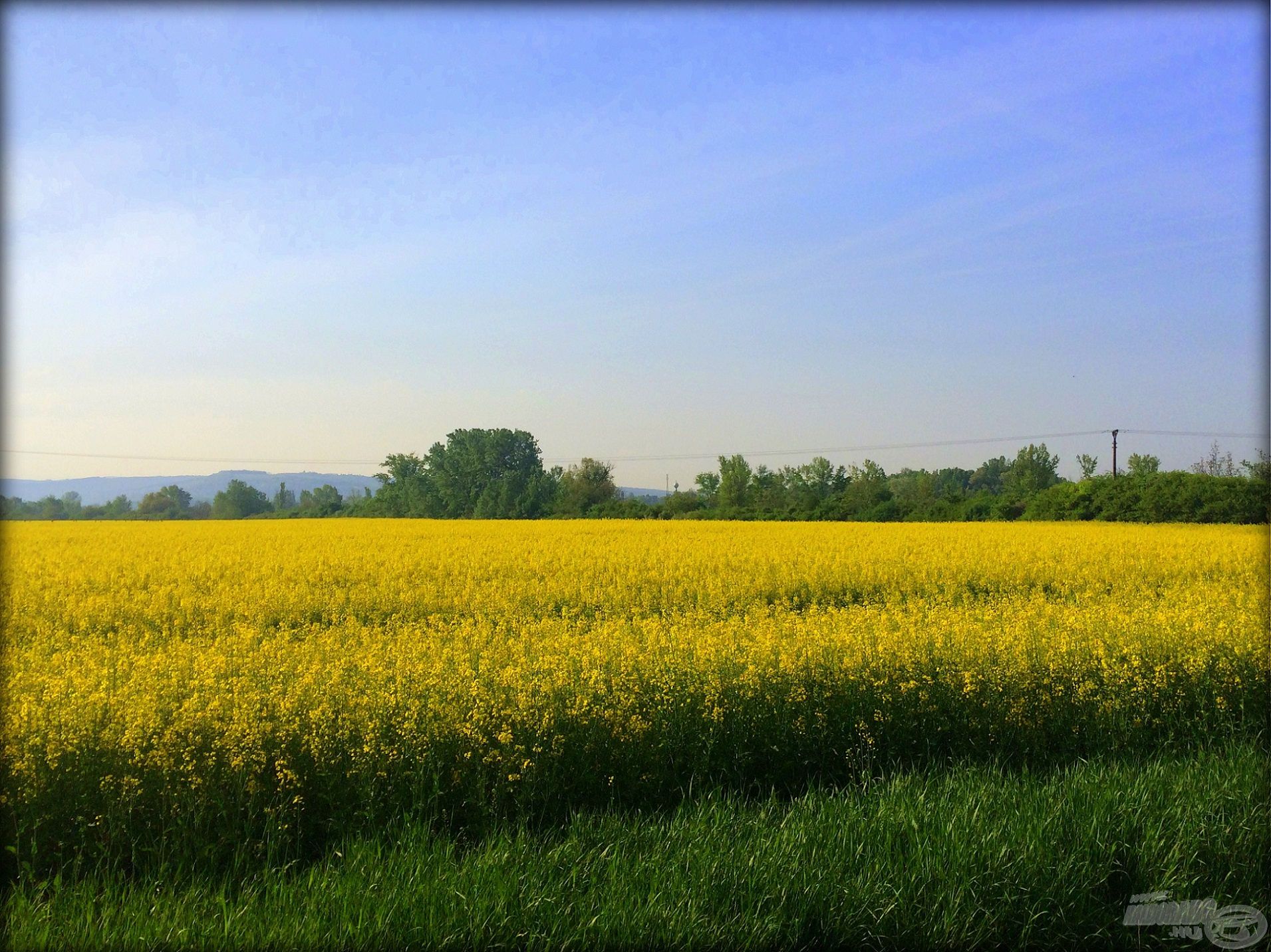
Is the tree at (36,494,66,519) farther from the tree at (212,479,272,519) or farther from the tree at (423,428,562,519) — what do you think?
the tree at (423,428,562,519)

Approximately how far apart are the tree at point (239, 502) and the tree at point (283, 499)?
10031 millimetres

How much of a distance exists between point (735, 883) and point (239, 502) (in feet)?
241

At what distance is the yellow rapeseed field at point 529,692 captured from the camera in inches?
188

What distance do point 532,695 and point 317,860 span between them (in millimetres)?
1751

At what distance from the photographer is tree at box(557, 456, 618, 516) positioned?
187 feet

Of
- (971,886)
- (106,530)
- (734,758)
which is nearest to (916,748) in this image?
(734,758)

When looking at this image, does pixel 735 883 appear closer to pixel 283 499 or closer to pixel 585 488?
pixel 585 488

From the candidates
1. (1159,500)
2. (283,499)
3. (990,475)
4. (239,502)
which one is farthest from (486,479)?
(990,475)

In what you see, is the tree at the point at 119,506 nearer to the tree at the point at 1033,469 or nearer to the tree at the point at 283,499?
the tree at the point at 283,499

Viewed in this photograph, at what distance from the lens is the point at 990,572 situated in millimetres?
16109

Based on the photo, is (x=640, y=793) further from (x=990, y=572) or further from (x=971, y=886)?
(x=990, y=572)

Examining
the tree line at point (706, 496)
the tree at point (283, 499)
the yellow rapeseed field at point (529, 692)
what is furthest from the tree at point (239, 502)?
the yellow rapeseed field at point (529, 692)

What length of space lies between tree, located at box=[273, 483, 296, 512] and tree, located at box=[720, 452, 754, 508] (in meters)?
45.0

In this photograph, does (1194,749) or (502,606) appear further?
(502,606)
